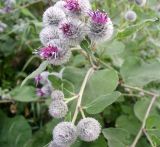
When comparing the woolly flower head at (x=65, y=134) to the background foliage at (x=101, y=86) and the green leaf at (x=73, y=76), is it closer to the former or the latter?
the background foliage at (x=101, y=86)

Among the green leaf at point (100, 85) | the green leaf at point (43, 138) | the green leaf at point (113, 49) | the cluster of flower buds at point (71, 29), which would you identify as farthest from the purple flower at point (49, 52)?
the green leaf at point (113, 49)

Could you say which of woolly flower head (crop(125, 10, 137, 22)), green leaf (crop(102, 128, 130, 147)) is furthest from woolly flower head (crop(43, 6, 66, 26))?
woolly flower head (crop(125, 10, 137, 22))

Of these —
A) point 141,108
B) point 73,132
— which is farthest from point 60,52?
point 141,108

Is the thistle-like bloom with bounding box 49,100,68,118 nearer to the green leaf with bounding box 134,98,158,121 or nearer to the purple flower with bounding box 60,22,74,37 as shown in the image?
the purple flower with bounding box 60,22,74,37

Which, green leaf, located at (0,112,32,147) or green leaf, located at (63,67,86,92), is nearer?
green leaf, located at (63,67,86,92)

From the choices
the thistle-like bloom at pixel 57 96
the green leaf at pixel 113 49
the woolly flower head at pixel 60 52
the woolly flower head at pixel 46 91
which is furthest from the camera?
the green leaf at pixel 113 49

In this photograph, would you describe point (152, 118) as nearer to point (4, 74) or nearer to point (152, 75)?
point (152, 75)

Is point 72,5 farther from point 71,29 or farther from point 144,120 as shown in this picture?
point 144,120
